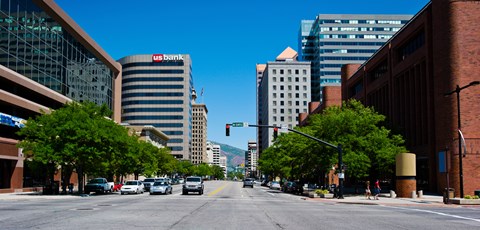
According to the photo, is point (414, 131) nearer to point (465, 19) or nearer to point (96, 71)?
A: point (465, 19)

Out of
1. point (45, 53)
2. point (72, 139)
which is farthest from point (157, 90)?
point (72, 139)

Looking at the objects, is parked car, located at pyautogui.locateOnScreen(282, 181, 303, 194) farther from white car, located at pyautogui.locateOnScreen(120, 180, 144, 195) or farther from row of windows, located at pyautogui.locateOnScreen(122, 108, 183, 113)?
row of windows, located at pyautogui.locateOnScreen(122, 108, 183, 113)

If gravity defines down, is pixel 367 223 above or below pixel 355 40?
below

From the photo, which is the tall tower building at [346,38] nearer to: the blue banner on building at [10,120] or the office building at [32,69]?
the office building at [32,69]

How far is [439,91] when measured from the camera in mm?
47625

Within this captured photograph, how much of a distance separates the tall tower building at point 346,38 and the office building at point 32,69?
366 feet

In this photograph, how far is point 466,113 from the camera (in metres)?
45.9

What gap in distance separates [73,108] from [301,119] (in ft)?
290

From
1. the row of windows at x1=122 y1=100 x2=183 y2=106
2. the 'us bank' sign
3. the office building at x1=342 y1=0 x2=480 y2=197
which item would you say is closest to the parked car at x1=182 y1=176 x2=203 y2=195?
the office building at x1=342 y1=0 x2=480 y2=197

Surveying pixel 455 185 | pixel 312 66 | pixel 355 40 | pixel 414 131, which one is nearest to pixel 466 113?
pixel 455 185

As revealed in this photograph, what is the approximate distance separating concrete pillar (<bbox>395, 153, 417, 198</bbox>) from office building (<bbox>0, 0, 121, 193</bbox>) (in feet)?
126

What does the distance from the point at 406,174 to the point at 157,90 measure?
14493cm

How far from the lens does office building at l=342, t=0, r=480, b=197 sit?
1779 inches

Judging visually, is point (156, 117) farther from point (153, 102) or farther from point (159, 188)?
point (159, 188)
